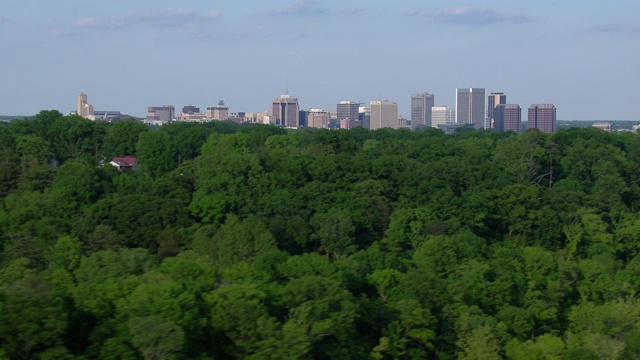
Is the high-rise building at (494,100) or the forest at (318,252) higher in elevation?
the high-rise building at (494,100)

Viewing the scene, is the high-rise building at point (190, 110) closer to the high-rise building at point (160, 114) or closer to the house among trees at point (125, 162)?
the high-rise building at point (160, 114)

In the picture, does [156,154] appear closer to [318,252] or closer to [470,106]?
[318,252]

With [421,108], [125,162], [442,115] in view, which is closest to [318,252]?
[125,162]

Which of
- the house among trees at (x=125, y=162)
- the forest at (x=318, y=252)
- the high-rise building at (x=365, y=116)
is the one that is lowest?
the forest at (x=318, y=252)

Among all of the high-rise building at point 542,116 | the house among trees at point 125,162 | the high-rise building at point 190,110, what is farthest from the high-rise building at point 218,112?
the house among trees at point 125,162

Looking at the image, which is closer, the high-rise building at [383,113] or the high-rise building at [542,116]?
the high-rise building at [542,116]

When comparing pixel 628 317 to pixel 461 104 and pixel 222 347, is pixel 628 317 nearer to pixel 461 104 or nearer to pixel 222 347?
pixel 222 347
